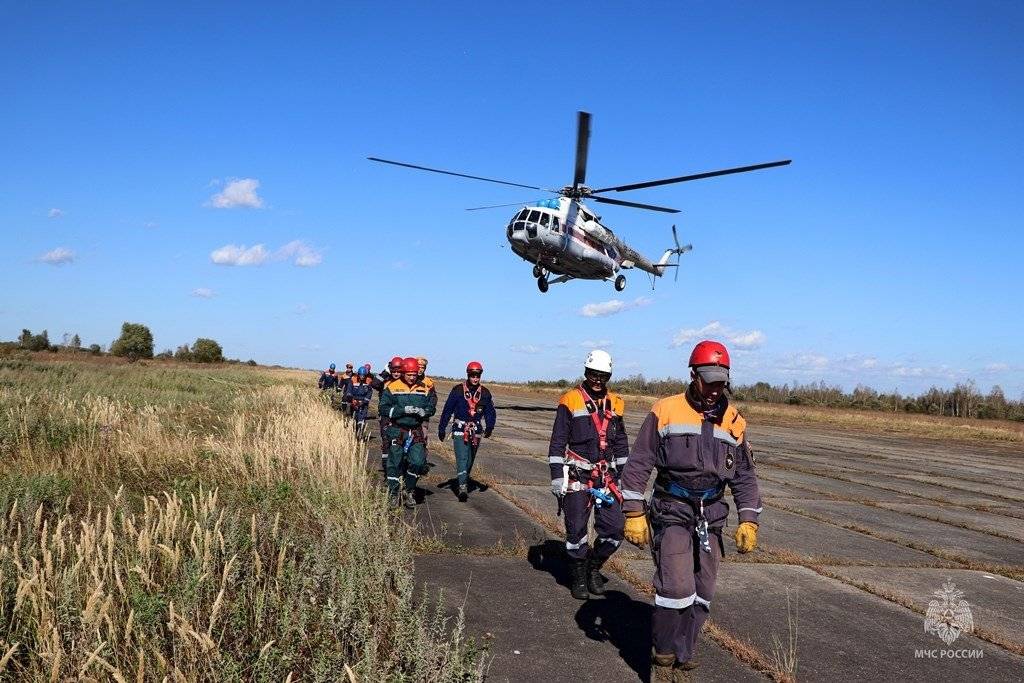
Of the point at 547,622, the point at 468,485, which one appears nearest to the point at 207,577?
the point at 547,622

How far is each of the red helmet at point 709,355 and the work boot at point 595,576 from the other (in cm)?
248

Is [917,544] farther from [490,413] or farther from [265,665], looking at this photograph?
[265,665]

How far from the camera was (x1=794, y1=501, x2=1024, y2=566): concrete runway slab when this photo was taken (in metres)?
9.30

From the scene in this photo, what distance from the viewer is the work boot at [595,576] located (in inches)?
254

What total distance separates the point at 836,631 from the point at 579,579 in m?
2.04

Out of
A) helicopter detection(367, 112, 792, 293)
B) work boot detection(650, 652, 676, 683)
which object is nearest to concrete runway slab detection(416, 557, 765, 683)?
work boot detection(650, 652, 676, 683)

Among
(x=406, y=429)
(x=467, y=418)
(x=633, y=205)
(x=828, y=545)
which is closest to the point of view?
(x=828, y=545)

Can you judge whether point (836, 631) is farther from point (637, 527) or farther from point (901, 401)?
point (901, 401)

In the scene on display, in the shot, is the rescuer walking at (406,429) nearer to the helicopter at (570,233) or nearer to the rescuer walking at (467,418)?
the rescuer walking at (467,418)

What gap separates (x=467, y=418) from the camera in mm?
11203

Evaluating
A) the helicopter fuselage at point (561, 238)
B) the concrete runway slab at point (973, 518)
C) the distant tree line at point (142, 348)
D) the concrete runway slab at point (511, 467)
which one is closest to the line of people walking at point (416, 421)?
the concrete runway slab at point (511, 467)

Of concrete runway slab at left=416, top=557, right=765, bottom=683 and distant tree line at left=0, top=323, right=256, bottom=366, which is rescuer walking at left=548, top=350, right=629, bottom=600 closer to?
concrete runway slab at left=416, top=557, right=765, bottom=683

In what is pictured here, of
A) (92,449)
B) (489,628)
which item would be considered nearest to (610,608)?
(489,628)

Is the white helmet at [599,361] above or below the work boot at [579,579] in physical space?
above
